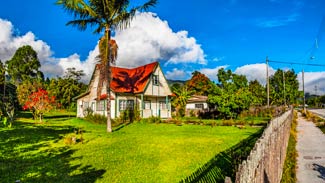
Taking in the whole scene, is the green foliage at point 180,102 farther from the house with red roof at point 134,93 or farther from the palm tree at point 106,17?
the palm tree at point 106,17

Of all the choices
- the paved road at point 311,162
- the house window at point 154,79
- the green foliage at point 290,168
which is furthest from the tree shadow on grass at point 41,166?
the house window at point 154,79

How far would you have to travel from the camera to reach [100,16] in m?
16.7

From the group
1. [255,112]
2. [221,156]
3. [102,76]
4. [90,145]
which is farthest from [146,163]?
[255,112]

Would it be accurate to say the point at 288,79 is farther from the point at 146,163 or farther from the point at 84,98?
the point at 146,163

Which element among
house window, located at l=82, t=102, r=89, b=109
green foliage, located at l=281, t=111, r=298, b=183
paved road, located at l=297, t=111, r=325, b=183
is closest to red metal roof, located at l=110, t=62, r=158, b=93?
house window, located at l=82, t=102, r=89, b=109

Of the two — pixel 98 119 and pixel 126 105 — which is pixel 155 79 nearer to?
pixel 126 105

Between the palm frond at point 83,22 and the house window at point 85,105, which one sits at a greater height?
the palm frond at point 83,22

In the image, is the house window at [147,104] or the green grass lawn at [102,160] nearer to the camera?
the green grass lawn at [102,160]

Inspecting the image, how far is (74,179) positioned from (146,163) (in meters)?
2.53

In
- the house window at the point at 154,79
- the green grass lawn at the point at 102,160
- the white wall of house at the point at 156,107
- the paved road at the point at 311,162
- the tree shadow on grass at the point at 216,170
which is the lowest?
the paved road at the point at 311,162

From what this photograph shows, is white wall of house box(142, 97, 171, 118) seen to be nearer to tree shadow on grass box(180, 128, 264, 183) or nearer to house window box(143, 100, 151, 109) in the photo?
house window box(143, 100, 151, 109)

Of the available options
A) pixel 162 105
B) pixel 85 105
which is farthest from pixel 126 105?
pixel 85 105

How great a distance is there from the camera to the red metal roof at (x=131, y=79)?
2767 cm

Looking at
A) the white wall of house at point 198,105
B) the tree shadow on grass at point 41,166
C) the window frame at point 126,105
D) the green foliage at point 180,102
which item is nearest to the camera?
the tree shadow on grass at point 41,166
